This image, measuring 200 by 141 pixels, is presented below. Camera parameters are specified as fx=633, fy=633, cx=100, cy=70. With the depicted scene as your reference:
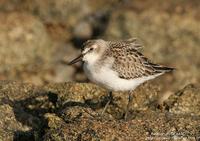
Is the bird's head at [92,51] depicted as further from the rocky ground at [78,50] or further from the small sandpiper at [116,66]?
the rocky ground at [78,50]

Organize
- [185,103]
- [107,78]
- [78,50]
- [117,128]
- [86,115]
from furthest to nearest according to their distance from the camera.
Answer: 1. [78,50]
2. [185,103]
3. [107,78]
4. [86,115]
5. [117,128]

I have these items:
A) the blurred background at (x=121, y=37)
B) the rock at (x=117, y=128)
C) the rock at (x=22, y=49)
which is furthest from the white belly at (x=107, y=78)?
the rock at (x=22, y=49)

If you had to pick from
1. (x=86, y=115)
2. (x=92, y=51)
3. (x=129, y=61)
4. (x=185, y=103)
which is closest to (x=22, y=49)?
(x=92, y=51)

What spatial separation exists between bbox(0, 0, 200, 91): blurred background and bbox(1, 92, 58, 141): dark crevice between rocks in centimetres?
798

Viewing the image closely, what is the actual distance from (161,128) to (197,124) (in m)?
0.82

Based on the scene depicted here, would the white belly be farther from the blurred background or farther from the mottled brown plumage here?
the blurred background

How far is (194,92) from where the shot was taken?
15.4 m

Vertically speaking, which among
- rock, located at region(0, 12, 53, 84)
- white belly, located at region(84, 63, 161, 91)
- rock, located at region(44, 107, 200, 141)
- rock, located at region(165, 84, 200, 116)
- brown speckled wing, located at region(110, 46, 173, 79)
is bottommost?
rock, located at region(44, 107, 200, 141)

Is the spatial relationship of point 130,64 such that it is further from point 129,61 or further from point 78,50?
point 78,50

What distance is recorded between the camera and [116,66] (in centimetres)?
1462

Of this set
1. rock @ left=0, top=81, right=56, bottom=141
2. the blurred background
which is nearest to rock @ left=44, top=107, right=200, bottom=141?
rock @ left=0, top=81, right=56, bottom=141

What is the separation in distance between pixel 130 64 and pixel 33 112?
8.64ft

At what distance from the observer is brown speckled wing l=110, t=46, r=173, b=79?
48.2 feet

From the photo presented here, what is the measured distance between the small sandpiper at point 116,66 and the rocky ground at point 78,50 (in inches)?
27.6
